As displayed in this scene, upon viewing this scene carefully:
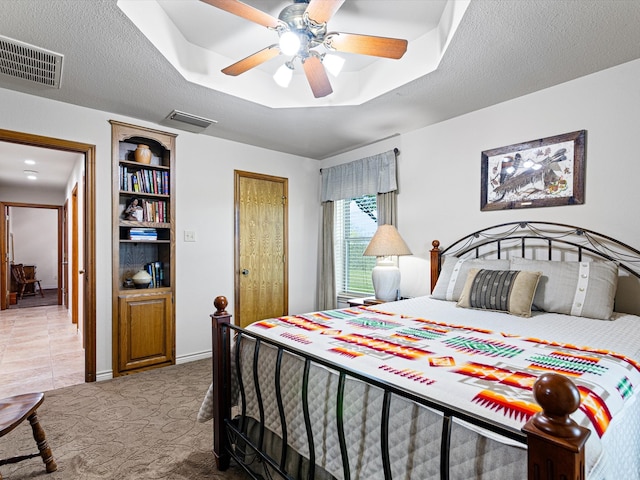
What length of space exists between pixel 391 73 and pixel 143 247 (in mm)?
2920

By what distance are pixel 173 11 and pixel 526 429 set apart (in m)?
2.77

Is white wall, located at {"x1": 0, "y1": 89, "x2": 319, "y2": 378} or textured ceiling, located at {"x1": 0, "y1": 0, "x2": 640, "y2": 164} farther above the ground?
textured ceiling, located at {"x1": 0, "y1": 0, "x2": 640, "y2": 164}

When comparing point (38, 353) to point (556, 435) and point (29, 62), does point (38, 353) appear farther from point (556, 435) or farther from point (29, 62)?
point (556, 435)

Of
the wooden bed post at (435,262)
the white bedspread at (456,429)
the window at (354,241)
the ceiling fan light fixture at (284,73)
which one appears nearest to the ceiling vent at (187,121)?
the ceiling fan light fixture at (284,73)

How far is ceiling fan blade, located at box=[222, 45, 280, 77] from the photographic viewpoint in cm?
203

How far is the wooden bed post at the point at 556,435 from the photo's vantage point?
0.60 metres

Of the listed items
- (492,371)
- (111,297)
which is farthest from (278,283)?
(492,371)

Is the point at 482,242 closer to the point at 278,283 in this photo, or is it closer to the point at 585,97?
the point at 585,97

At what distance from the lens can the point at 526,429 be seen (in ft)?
2.14

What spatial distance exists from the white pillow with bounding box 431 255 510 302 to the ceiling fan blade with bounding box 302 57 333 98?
5.53ft

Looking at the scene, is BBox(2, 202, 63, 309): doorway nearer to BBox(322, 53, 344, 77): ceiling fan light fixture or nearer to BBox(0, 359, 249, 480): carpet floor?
BBox(0, 359, 249, 480): carpet floor

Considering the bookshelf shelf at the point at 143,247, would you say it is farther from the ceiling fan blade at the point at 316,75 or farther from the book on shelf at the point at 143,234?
the ceiling fan blade at the point at 316,75

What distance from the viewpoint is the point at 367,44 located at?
6.39ft

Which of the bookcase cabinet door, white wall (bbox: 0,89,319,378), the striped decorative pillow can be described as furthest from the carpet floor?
the striped decorative pillow
